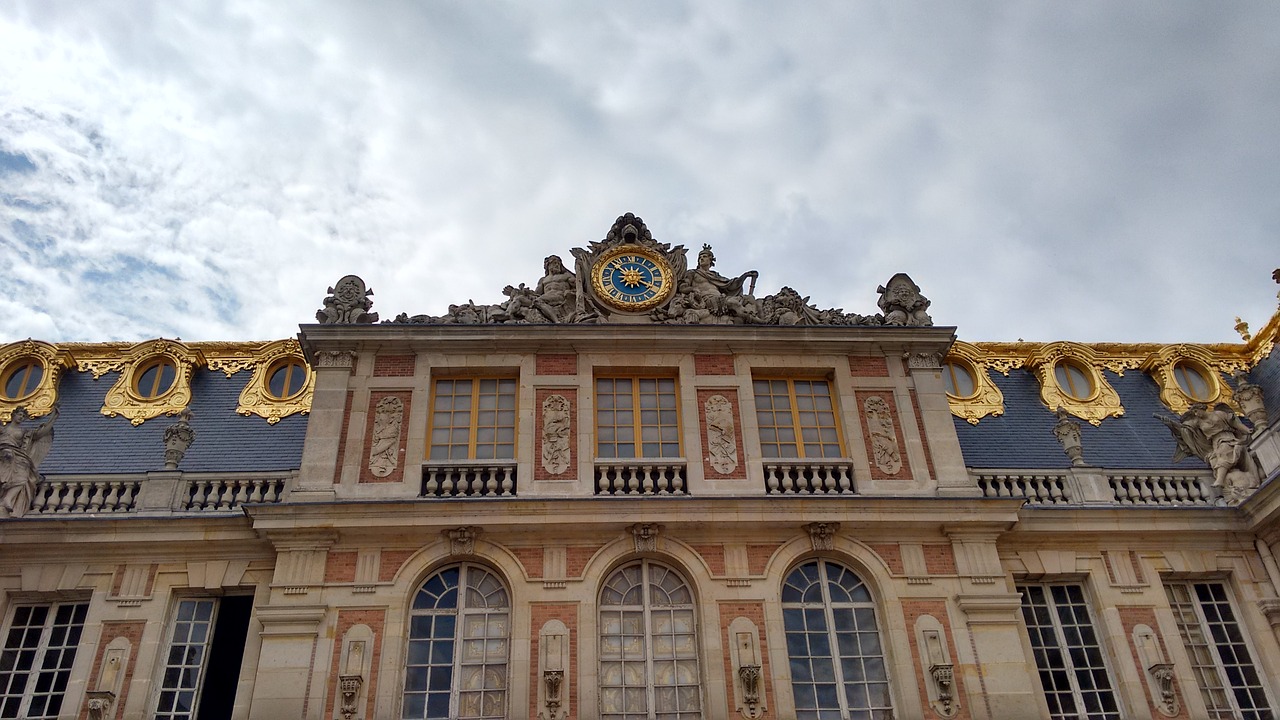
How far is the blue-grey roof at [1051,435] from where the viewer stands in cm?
1922

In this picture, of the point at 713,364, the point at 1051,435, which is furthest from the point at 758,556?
the point at 1051,435

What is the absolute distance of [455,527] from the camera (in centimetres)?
1573

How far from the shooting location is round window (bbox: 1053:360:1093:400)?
21.1m

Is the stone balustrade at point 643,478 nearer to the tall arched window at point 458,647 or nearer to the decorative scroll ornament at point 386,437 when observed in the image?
the tall arched window at point 458,647

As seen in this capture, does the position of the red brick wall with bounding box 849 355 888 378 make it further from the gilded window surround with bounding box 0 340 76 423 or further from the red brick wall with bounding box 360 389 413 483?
the gilded window surround with bounding box 0 340 76 423

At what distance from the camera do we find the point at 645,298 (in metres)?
18.8

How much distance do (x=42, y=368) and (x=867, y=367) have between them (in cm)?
1571

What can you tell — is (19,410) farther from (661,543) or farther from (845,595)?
(845,595)

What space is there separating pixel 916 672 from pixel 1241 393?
8160mm

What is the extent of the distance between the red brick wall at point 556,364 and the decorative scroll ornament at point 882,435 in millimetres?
4976

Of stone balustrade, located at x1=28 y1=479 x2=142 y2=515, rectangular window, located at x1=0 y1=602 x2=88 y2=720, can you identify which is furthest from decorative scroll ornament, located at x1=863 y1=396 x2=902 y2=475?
rectangular window, located at x1=0 y1=602 x2=88 y2=720

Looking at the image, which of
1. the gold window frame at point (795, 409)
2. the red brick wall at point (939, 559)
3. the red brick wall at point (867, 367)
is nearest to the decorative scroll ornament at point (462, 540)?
the gold window frame at point (795, 409)

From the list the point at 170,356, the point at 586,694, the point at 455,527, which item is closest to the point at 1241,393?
the point at 586,694

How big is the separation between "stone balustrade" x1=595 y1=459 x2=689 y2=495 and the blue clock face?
314 cm
